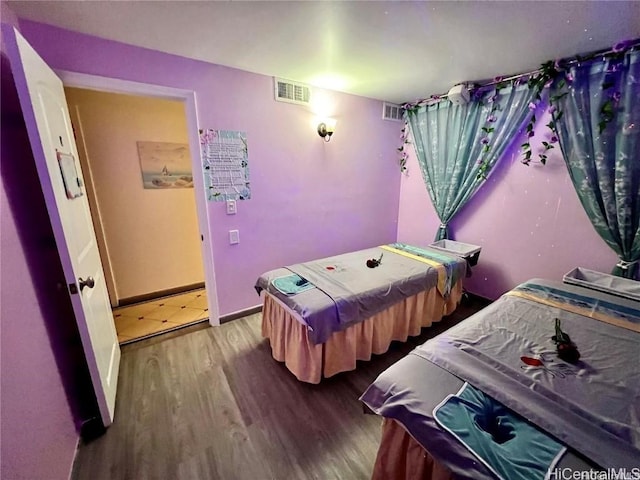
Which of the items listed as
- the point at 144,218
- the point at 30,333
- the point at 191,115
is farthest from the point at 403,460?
the point at 144,218

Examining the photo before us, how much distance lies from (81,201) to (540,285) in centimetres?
A: 314

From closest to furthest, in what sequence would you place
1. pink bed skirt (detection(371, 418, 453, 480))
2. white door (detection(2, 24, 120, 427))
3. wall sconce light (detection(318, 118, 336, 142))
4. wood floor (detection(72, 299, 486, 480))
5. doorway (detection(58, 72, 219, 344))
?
pink bed skirt (detection(371, 418, 453, 480)) → white door (detection(2, 24, 120, 427)) → wood floor (detection(72, 299, 486, 480)) → doorway (detection(58, 72, 219, 344)) → wall sconce light (detection(318, 118, 336, 142))

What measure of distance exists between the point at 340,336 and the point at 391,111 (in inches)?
109

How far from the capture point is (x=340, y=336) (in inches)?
68.4

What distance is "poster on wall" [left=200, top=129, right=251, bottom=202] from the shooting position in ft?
6.99

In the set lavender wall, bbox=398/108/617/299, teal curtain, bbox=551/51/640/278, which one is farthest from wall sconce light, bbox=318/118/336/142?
teal curtain, bbox=551/51/640/278

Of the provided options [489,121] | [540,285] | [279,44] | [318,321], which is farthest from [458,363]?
[489,121]

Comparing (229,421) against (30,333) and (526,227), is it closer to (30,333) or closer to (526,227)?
(30,333)

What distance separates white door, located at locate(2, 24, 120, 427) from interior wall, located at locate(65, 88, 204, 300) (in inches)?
41.2

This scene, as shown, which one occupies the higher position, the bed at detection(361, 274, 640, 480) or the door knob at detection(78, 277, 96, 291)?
the door knob at detection(78, 277, 96, 291)

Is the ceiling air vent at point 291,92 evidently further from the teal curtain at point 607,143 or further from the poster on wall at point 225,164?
the teal curtain at point 607,143

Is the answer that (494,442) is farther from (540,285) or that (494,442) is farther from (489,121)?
(489,121)

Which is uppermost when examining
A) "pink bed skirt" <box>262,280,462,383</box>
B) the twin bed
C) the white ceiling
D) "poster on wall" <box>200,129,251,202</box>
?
the white ceiling

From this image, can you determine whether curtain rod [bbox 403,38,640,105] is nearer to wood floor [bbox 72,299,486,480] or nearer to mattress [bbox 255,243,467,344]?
mattress [bbox 255,243,467,344]
